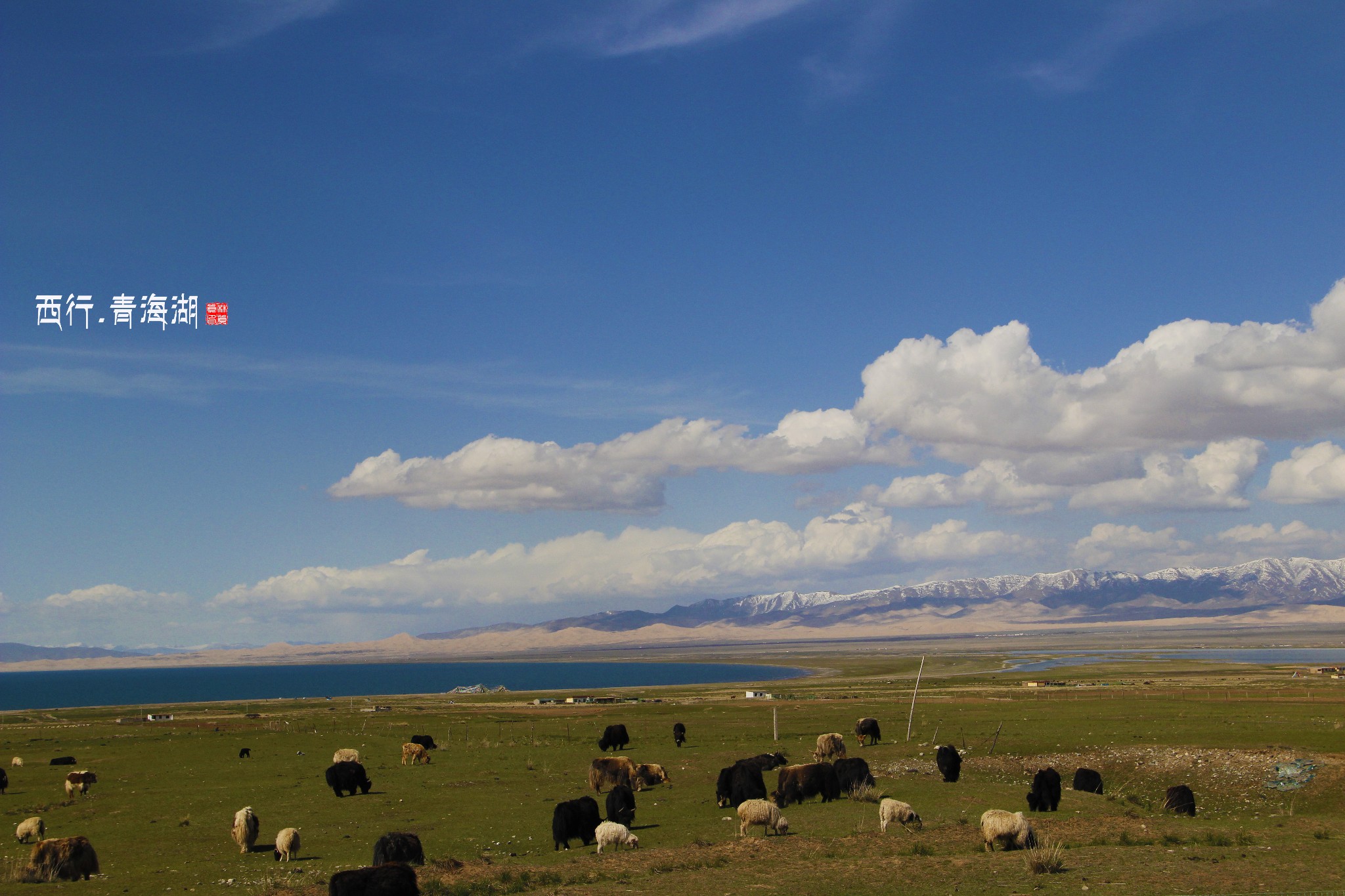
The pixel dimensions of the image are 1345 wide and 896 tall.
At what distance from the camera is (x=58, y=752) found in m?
57.0

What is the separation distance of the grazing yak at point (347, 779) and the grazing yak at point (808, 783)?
16.2m

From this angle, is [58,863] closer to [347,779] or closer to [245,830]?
[245,830]

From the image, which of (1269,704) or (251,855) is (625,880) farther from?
(1269,704)

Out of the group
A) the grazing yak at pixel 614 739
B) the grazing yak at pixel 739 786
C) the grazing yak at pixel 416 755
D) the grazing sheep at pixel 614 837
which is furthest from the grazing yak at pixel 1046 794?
the grazing yak at pixel 416 755

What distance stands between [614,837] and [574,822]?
192 centimetres

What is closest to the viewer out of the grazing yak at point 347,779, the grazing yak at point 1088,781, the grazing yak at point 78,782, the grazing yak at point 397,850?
the grazing yak at point 397,850

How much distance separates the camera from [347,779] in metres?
35.6

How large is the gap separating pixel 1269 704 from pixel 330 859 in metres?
63.4

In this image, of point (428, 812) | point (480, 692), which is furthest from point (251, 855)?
point (480, 692)

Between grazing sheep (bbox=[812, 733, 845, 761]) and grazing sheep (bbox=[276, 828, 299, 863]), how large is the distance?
967 inches

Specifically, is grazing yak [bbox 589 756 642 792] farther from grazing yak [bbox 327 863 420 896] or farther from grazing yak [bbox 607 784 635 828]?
grazing yak [bbox 327 863 420 896]

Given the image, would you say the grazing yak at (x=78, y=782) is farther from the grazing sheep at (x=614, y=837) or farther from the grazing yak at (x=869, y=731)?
the grazing yak at (x=869, y=731)

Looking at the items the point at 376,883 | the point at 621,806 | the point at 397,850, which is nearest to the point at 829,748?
the point at 621,806

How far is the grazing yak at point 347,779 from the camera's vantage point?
35219 millimetres
